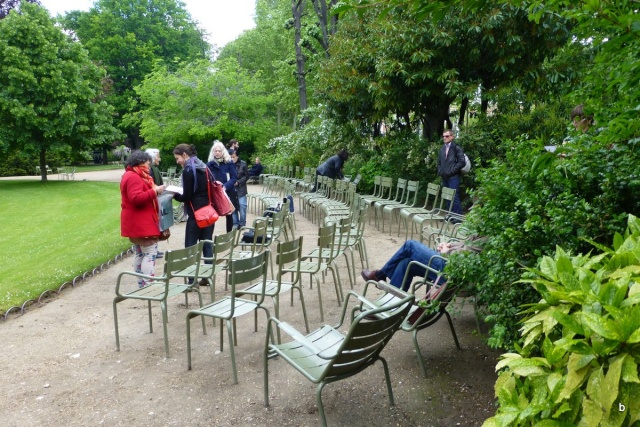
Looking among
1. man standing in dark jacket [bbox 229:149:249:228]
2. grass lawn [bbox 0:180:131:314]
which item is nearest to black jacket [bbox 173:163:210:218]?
grass lawn [bbox 0:180:131:314]

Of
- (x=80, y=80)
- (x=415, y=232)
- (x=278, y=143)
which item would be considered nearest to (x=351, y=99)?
(x=415, y=232)

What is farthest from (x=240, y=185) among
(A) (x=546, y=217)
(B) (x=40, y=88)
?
(B) (x=40, y=88)

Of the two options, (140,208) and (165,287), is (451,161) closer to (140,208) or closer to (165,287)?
(140,208)

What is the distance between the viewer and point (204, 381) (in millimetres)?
4305

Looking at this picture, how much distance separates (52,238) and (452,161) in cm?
915

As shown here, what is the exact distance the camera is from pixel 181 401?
398 centimetres

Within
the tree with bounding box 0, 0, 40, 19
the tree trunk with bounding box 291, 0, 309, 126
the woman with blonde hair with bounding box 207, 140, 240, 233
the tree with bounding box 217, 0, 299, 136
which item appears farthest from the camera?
the tree with bounding box 217, 0, 299, 136

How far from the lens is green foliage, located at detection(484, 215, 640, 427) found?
5.70ft

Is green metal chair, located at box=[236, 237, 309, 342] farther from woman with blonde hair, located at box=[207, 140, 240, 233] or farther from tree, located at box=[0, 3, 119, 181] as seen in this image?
tree, located at box=[0, 3, 119, 181]

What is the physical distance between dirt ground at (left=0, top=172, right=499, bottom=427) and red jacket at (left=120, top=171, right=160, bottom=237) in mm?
1060

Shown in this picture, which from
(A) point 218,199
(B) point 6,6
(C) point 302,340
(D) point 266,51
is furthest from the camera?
(D) point 266,51

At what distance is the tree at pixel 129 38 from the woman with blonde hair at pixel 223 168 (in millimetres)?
38870

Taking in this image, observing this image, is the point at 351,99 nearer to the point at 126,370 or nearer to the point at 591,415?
the point at 126,370

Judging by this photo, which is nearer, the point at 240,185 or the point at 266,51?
the point at 240,185
